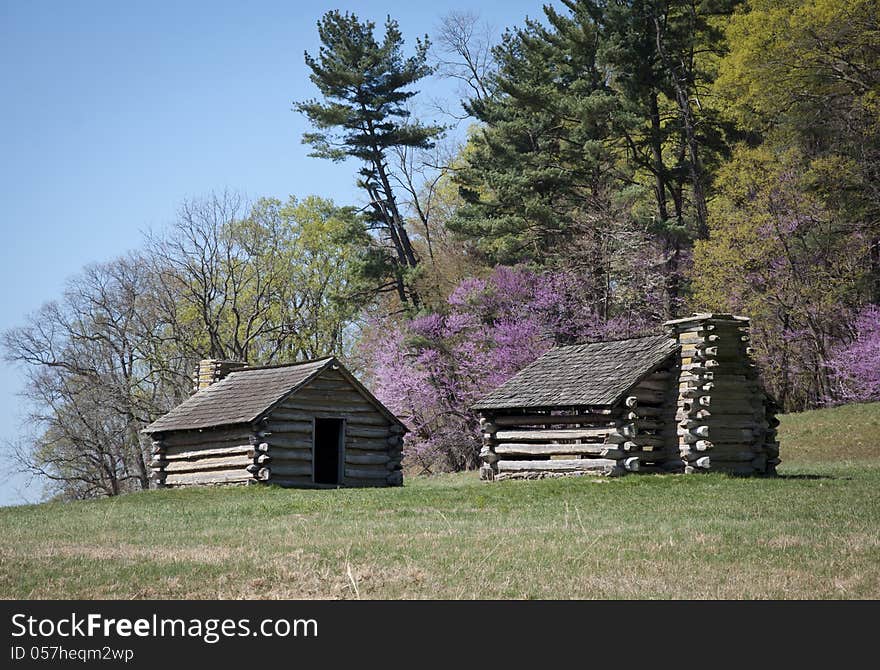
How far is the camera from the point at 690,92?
147 feet

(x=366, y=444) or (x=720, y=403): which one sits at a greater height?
(x=720, y=403)

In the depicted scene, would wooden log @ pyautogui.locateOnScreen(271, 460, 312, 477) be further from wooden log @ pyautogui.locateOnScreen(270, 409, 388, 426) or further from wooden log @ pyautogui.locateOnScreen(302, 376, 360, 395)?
wooden log @ pyautogui.locateOnScreen(302, 376, 360, 395)

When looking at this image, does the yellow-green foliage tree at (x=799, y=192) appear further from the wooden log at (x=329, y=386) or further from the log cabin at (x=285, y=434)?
the wooden log at (x=329, y=386)

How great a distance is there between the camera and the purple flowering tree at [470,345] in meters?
42.2

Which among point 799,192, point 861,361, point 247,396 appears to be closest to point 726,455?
point 247,396

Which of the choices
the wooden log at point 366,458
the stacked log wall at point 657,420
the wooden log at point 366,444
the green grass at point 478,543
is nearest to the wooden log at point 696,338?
the stacked log wall at point 657,420

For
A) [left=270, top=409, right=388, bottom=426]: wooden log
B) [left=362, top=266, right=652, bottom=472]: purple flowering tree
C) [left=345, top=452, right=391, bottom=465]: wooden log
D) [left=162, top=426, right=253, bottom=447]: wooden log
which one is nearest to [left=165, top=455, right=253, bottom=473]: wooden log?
[left=162, top=426, right=253, bottom=447]: wooden log

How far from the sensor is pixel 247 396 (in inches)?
1160

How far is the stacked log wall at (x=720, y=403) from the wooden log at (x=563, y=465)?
1831 mm

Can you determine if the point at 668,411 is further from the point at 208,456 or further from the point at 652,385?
the point at 208,456

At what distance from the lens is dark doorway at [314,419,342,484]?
30.5 m

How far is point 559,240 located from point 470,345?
19.6ft

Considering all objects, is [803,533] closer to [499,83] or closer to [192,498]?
[192,498]
